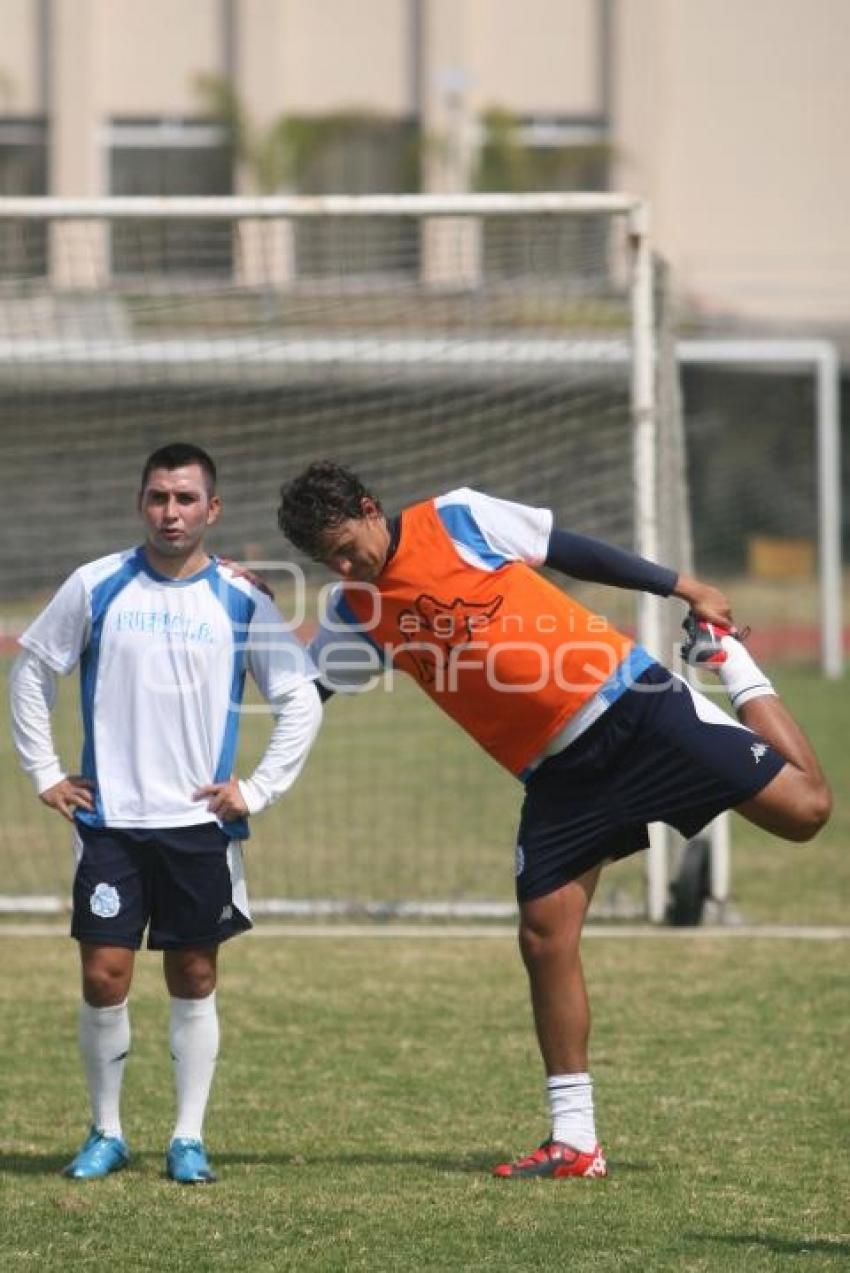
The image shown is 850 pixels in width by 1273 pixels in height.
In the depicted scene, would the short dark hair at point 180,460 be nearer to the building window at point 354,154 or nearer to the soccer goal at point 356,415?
the soccer goal at point 356,415

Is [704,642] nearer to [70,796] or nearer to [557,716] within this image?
[557,716]

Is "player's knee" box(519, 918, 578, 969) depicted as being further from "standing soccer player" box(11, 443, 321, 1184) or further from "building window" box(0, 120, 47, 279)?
"building window" box(0, 120, 47, 279)

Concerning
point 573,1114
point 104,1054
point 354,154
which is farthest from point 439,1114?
point 354,154

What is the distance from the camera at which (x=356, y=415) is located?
14.1m

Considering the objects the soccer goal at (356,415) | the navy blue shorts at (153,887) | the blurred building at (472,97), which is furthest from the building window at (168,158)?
the navy blue shorts at (153,887)

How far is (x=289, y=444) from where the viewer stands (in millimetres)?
14844

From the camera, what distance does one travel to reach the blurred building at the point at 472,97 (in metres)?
38.6

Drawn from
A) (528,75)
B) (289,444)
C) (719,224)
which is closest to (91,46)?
(528,75)

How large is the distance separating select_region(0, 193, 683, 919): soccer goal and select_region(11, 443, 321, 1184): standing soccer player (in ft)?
12.3

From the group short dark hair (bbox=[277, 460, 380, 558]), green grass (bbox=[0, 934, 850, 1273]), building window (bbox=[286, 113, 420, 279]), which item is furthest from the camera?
building window (bbox=[286, 113, 420, 279])

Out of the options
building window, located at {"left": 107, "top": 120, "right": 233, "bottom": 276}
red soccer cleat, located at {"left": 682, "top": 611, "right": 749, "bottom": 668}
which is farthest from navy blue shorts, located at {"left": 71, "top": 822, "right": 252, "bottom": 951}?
building window, located at {"left": 107, "top": 120, "right": 233, "bottom": 276}

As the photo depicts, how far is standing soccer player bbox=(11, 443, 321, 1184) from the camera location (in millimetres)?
5828

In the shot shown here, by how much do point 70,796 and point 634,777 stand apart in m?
1.45

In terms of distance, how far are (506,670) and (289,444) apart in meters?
9.26
